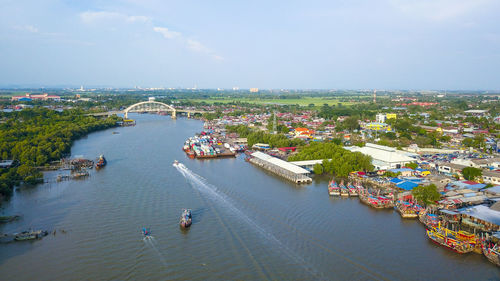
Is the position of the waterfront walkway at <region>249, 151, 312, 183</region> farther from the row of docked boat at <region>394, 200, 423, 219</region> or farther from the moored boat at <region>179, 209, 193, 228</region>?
the moored boat at <region>179, 209, 193, 228</region>

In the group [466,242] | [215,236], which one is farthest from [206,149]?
[466,242]

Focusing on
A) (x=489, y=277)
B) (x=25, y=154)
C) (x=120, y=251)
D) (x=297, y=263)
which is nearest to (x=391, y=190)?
(x=489, y=277)

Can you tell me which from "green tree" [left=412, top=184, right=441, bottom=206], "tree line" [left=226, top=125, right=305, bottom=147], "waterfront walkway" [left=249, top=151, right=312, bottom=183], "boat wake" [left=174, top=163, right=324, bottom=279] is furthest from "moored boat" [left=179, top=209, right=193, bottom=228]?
"tree line" [left=226, top=125, right=305, bottom=147]

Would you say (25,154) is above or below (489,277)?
above

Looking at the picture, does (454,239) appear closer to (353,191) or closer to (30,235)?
(353,191)

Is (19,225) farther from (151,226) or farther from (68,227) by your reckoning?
(151,226)

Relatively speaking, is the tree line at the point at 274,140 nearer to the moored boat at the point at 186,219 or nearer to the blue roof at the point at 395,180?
the blue roof at the point at 395,180
